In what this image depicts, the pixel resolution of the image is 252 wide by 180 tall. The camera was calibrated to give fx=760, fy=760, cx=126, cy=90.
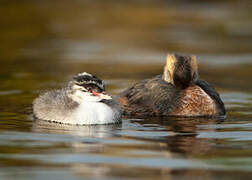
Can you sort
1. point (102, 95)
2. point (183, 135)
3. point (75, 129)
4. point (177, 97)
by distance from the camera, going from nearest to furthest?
1. point (183, 135)
2. point (75, 129)
3. point (102, 95)
4. point (177, 97)

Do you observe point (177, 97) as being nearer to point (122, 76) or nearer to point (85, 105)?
point (85, 105)

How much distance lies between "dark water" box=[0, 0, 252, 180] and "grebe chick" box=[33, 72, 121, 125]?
0.78 ft

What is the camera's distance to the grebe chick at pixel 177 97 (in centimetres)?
1485

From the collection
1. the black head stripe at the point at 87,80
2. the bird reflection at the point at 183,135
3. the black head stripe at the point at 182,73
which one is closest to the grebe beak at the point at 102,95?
the black head stripe at the point at 87,80

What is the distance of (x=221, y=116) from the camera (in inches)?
575

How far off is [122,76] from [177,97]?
5276 mm

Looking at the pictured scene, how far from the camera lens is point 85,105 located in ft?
43.3

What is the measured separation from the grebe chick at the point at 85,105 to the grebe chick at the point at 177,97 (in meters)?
1.50

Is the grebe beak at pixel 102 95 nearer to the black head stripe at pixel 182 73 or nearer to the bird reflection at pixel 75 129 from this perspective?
the bird reflection at pixel 75 129

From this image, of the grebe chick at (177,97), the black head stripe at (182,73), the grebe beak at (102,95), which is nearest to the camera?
the grebe beak at (102,95)

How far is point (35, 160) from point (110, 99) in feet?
12.2

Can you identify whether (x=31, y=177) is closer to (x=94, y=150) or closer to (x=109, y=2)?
(x=94, y=150)

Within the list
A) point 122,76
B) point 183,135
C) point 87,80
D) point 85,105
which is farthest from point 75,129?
point 122,76

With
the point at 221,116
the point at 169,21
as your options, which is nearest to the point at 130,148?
the point at 221,116
